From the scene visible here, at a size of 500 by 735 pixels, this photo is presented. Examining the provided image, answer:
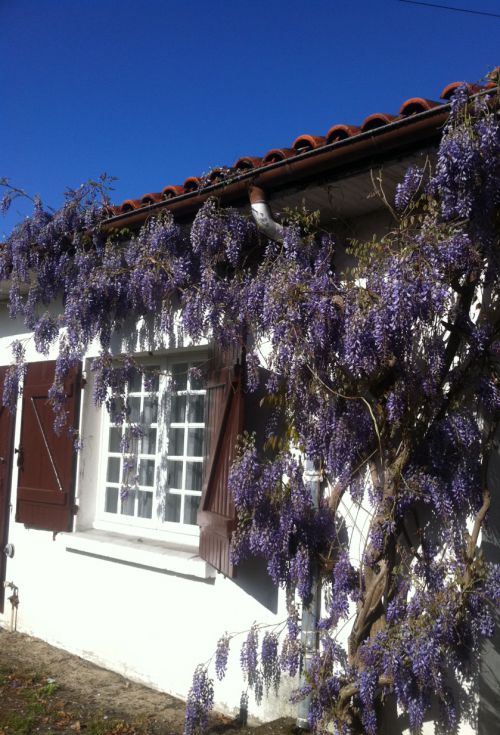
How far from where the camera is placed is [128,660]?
565cm

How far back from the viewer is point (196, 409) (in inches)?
220

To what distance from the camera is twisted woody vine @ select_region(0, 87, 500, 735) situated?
11.8ft

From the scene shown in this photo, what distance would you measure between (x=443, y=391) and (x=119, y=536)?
3.08 m

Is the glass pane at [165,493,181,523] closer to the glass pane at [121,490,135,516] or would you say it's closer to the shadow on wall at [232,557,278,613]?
the glass pane at [121,490,135,516]

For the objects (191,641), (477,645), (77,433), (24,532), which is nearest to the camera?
(477,645)

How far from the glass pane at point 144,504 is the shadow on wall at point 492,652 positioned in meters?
2.78

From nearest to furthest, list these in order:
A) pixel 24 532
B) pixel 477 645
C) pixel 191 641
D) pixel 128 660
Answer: pixel 477 645, pixel 191 641, pixel 128 660, pixel 24 532

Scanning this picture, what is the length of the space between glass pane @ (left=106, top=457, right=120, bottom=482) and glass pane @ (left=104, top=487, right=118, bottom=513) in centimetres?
8

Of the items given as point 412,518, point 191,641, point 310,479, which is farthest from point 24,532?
point 412,518

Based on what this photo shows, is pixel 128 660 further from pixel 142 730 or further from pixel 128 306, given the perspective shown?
pixel 128 306

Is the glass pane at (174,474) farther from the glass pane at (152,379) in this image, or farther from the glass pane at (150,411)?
the glass pane at (152,379)

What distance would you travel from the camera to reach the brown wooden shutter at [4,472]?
710 centimetres

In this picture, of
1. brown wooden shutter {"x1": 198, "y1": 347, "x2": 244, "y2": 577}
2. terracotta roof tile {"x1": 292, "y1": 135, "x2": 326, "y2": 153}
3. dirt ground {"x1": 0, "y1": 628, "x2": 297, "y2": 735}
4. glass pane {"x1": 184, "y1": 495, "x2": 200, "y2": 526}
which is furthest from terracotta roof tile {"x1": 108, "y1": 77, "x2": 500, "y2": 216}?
dirt ground {"x1": 0, "y1": 628, "x2": 297, "y2": 735}

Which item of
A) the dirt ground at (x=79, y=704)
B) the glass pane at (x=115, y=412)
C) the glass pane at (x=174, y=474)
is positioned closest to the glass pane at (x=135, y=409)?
the glass pane at (x=115, y=412)
